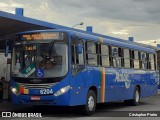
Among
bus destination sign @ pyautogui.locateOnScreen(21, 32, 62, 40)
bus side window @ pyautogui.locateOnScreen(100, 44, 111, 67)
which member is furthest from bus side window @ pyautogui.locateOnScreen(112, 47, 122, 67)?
bus destination sign @ pyautogui.locateOnScreen(21, 32, 62, 40)

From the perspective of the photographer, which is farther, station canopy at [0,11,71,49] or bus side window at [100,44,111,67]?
station canopy at [0,11,71,49]

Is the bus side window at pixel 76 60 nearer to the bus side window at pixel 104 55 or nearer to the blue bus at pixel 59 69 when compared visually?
the blue bus at pixel 59 69

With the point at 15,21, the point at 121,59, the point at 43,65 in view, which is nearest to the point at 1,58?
the point at 15,21

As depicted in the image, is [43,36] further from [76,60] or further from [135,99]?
[135,99]

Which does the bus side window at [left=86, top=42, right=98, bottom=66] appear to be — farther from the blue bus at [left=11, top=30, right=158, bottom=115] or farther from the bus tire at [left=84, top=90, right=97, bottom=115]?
the bus tire at [left=84, top=90, right=97, bottom=115]

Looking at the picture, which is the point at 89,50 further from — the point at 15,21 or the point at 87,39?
the point at 15,21

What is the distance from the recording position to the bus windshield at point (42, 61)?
550 inches

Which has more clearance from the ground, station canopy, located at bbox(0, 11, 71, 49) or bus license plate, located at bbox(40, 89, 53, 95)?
station canopy, located at bbox(0, 11, 71, 49)

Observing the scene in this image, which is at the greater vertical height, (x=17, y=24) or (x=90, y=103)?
(x=17, y=24)

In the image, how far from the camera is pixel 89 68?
15297 mm

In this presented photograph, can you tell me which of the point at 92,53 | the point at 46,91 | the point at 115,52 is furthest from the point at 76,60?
the point at 115,52

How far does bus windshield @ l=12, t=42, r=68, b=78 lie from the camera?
45.8ft

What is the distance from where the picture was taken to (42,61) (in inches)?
556

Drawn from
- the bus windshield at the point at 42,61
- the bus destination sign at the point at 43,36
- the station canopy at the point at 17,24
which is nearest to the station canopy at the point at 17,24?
the station canopy at the point at 17,24
